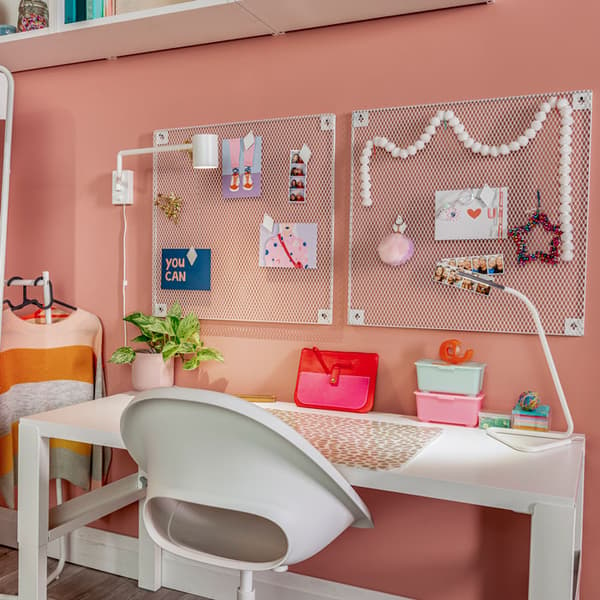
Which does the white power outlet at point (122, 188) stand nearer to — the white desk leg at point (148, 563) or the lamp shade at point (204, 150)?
the lamp shade at point (204, 150)

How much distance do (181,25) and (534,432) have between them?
1.66 metres

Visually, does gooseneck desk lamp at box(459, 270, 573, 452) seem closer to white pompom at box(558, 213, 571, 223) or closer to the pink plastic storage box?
the pink plastic storage box

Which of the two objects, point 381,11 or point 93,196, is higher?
point 381,11

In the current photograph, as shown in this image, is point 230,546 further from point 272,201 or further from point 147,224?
point 147,224

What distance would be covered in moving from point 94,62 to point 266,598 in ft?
6.80

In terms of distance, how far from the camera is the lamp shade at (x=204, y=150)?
7.01ft

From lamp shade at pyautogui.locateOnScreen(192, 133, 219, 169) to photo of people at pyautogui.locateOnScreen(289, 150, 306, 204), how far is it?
0.84 feet

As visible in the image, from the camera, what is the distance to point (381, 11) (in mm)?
2008

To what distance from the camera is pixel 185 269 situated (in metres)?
2.39

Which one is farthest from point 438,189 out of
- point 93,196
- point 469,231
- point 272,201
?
point 93,196

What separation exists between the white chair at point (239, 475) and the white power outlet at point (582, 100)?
1.23 m

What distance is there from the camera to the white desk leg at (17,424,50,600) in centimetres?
192

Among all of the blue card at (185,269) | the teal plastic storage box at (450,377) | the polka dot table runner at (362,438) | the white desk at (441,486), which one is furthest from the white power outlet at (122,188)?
the teal plastic storage box at (450,377)

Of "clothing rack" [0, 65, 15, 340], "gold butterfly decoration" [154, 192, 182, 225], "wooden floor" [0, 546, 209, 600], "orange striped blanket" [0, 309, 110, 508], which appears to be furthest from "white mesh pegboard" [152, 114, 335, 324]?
"wooden floor" [0, 546, 209, 600]
